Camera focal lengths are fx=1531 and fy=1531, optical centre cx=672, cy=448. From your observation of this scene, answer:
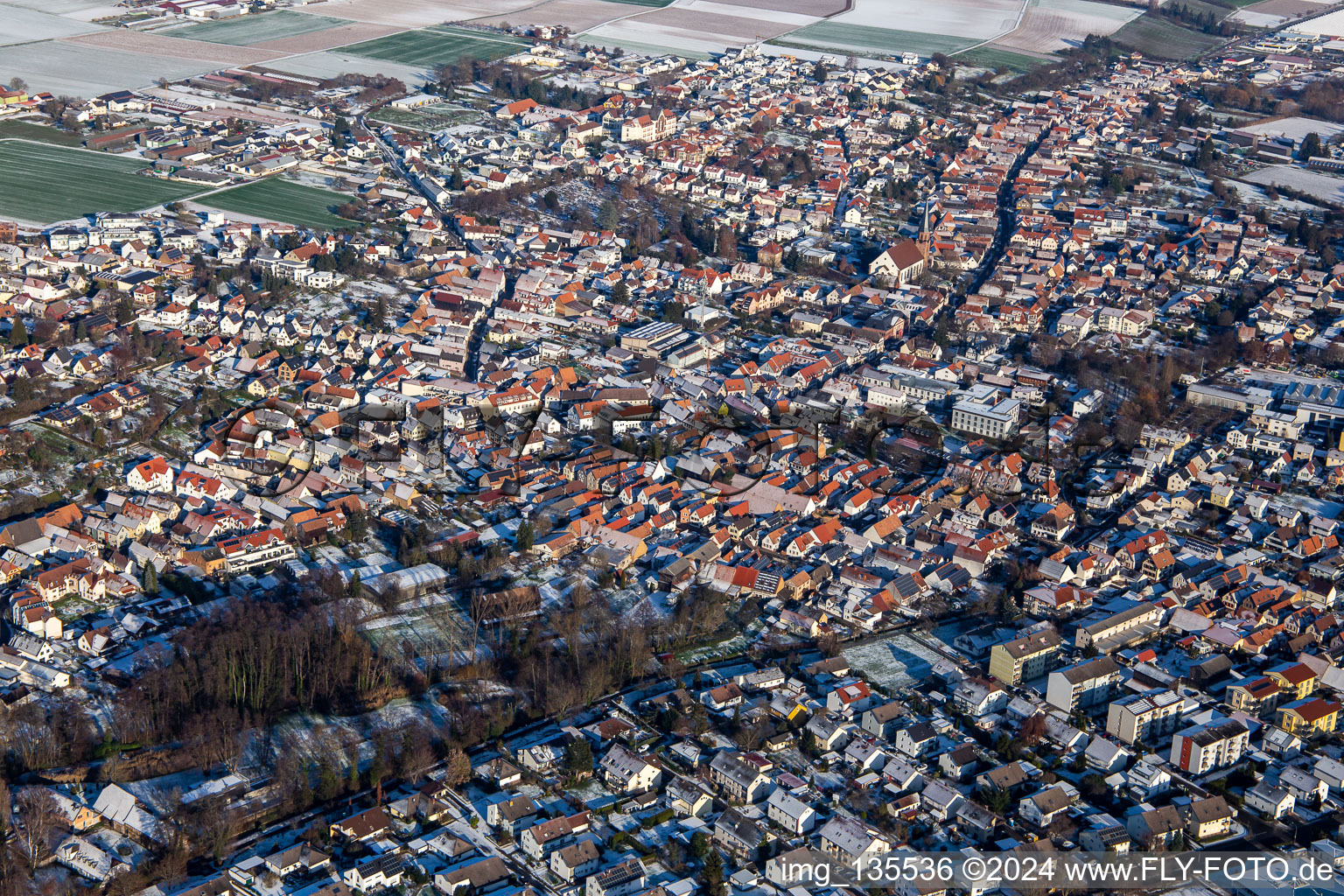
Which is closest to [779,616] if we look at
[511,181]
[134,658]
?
[134,658]

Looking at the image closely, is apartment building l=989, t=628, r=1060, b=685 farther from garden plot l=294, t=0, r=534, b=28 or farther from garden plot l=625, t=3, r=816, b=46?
garden plot l=294, t=0, r=534, b=28

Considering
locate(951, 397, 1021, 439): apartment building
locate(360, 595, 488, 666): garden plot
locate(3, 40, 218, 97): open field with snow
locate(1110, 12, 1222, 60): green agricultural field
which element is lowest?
locate(360, 595, 488, 666): garden plot

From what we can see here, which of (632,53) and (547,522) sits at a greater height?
(632,53)

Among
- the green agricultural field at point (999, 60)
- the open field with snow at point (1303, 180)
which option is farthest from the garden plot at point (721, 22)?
the open field with snow at point (1303, 180)

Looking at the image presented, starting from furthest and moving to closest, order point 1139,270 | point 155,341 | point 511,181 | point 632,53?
point 632,53 → point 511,181 → point 1139,270 → point 155,341

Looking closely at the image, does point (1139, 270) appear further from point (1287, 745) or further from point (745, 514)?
point (1287, 745)

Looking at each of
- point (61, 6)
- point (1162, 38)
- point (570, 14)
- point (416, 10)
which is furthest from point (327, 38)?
point (1162, 38)

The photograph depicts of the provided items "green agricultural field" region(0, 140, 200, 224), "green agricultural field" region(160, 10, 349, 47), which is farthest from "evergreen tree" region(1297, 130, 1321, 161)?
"green agricultural field" region(160, 10, 349, 47)

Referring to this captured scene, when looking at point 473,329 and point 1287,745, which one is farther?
point 473,329
